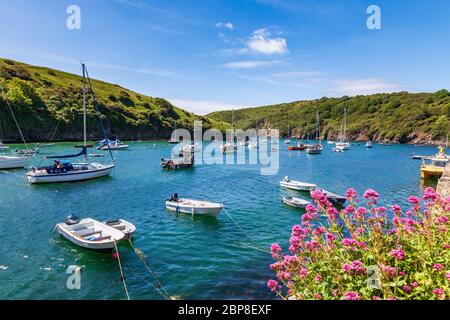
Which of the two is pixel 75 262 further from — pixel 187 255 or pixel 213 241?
pixel 213 241

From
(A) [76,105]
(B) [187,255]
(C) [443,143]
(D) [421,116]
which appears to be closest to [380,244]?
(B) [187,255]

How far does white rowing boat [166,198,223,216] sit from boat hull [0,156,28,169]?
4563 centimetres

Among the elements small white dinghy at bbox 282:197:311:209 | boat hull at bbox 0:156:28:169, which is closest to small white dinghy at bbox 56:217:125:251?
small white dinghy at bbox 282:197:311:209

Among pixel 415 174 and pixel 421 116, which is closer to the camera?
pixel 415 174

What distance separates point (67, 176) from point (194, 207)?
2821cm

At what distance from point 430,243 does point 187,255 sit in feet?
57.4

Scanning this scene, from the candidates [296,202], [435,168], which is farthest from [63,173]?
[435,168]

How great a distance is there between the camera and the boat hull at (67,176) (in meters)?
47.1

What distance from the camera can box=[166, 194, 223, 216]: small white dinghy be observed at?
31.2 metres

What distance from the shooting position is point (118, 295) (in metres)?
16.7

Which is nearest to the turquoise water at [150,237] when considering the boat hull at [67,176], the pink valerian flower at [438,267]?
the boat hull at [67,176]

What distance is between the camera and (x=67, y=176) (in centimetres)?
4919

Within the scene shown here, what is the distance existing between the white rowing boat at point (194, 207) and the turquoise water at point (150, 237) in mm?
738
